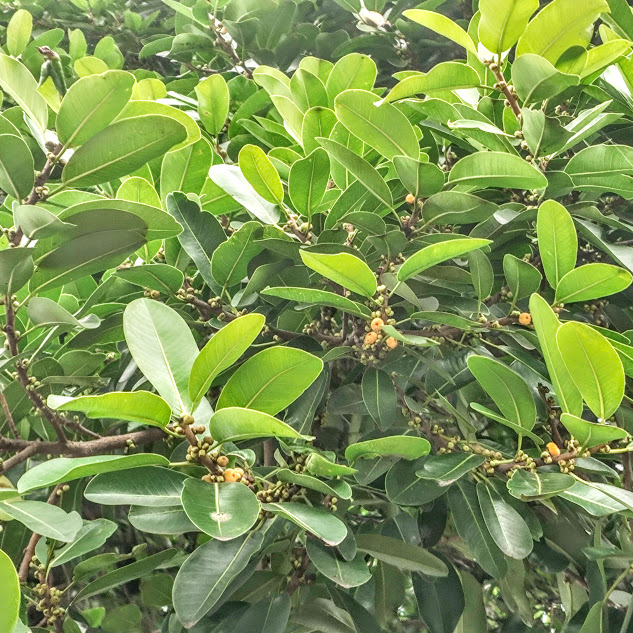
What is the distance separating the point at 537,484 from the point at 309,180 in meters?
0.49

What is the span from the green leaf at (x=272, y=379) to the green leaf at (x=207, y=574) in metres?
0.16

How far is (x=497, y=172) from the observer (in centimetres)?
79

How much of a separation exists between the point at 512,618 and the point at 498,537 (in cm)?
39

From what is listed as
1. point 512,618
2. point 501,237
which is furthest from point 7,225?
point 512,618

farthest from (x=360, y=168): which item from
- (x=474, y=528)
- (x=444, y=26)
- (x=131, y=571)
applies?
(x=131, y=571)

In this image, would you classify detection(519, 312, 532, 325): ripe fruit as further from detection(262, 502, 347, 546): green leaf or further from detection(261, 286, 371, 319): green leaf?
detection(262, 502, 347, 546): green leaf

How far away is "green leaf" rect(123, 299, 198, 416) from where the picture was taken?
0.73 metres

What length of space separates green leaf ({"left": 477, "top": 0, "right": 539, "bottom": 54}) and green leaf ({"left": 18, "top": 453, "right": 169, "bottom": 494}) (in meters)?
0.73

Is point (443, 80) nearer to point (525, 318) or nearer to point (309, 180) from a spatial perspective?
point (309, 180)

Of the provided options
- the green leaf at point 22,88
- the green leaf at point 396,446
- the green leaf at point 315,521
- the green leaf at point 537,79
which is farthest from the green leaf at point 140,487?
the green leaf at point 537,79

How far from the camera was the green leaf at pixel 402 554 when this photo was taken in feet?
2.91

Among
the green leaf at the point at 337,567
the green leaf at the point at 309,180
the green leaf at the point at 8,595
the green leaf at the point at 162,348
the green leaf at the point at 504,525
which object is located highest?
the green leaf at the point at 309,180

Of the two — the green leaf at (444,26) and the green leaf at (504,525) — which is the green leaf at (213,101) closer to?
the green leaf at (444,26)

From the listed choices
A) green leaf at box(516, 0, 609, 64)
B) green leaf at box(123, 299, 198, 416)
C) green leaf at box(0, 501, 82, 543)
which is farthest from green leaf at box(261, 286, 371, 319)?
green leaf at box(516, 0, 609, 64)
